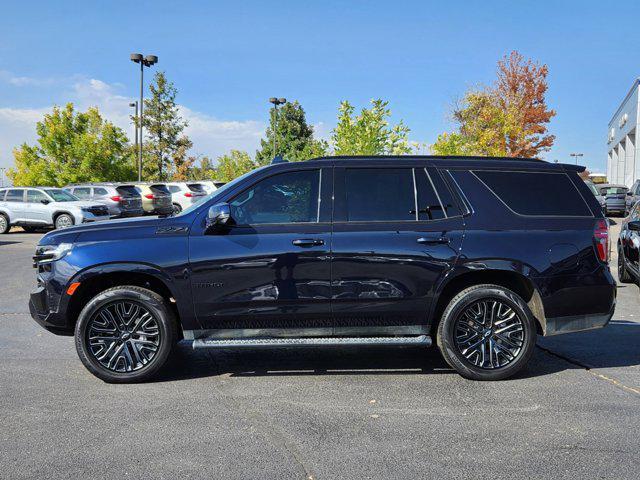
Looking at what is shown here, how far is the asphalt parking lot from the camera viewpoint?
3.60m

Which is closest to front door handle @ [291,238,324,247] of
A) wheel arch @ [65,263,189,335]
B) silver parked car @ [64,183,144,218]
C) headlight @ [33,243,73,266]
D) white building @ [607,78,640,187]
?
wheel arch @ [65,263,189,335]

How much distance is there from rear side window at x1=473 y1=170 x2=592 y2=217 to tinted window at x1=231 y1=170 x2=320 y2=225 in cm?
150

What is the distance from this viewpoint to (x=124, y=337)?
5.22 meters

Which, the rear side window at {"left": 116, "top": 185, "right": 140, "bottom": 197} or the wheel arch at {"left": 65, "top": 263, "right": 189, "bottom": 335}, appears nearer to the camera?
the wheel arch at {"left": 65, "top": 263, "right": 189, "bottom": 335}

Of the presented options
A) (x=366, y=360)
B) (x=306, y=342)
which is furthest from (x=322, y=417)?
(x=366, y=360)

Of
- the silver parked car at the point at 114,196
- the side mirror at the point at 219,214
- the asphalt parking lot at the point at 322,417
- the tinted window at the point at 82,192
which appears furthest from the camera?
the tinted window at the point at 82,192

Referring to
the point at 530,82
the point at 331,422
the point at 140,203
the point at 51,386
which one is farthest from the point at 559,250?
the point at 530,82

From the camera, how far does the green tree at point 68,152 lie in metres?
36.8

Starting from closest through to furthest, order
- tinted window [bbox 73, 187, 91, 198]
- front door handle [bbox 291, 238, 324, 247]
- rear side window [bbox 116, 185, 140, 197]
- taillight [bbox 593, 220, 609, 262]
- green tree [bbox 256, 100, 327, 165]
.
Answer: front door handle [bbox 291, 238, 324, 247] < taillight [bbox 593, 220, 609, 262] < rear side window [bbox 116, 185, 140, 197] < tinted window [bbox 73, 187, 91, 198] < green tree [bbox 256, 100, 327, 165]

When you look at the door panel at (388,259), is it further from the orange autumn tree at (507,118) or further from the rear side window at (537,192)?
the orange autumn tree at (507,118)

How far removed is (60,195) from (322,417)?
2134 cm

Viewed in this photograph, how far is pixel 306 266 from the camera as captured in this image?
201 inches

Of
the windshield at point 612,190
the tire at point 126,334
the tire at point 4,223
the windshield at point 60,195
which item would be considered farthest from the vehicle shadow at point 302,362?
the windshield at point 612,190

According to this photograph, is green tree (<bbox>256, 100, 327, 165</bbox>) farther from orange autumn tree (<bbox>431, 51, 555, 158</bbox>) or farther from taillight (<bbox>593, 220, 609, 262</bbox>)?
taillight (<bbox>593, 220, 609, 262</bbox>)
